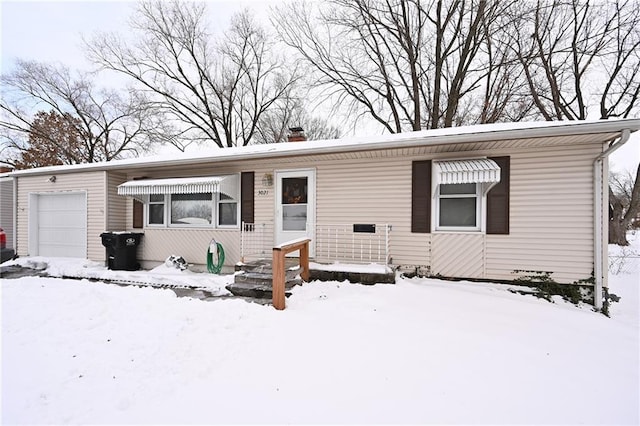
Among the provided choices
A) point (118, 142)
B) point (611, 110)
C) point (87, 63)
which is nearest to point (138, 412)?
point (611, 110)

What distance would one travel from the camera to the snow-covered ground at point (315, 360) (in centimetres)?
210

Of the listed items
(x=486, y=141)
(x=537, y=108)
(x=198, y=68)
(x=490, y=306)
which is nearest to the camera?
(x=490, y=306)

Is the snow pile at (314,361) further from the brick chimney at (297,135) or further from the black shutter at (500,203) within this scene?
the brick chimney at (297,135)

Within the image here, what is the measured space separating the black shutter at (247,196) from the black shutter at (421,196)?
3.61m

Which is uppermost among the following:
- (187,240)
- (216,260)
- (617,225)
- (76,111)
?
(76,111)

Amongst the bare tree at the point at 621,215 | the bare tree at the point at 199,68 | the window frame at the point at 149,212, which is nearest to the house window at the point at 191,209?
the window frame at the point at 149,212

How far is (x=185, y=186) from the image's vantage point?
6.60 meters

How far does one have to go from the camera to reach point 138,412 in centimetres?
205

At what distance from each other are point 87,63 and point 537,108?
74.5 feet

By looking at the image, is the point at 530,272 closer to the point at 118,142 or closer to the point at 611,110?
the point at 611,110

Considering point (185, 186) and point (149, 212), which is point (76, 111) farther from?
point (185, 186)

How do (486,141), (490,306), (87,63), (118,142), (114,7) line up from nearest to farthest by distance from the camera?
(490,306) < (486,141) < (114,7) < (87,63) < (118,142)

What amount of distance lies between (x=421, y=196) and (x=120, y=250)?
23.8 feet

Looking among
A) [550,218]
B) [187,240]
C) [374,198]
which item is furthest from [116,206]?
[550,218]
